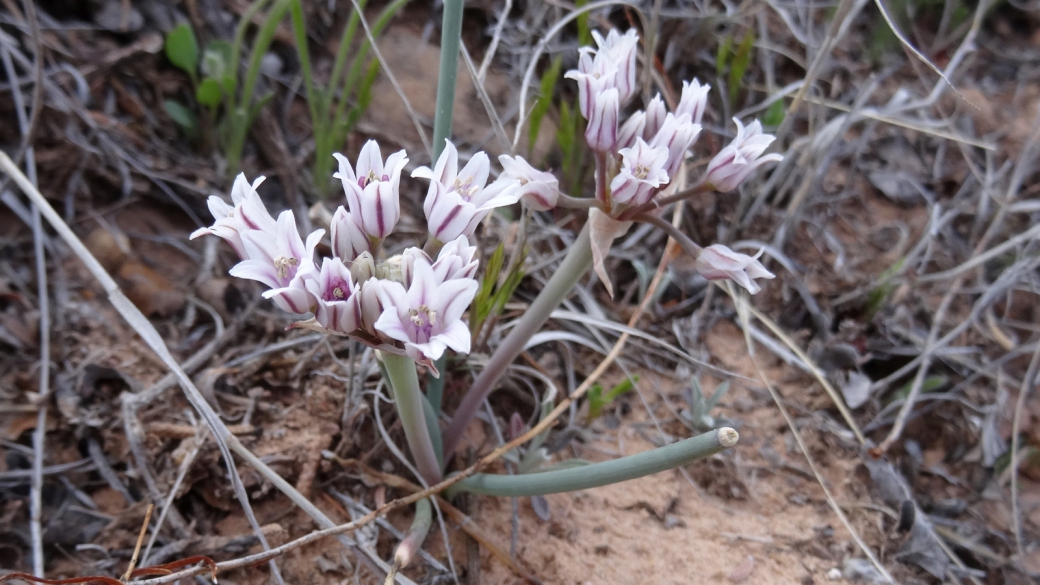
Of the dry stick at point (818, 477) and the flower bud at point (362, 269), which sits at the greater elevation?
the flower bud at point (362, 269)

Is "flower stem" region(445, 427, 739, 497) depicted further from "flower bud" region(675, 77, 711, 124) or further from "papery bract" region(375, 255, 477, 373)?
"flower bud" region(675, 77, 711, 124)

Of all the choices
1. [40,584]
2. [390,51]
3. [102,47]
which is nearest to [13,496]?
[40,584]

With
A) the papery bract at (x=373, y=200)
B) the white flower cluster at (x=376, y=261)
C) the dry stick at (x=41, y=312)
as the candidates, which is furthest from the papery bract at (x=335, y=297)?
the dry stick at (x=41, y=312)

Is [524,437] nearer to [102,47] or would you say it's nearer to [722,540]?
[722,540]

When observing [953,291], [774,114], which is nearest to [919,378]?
[953,291]

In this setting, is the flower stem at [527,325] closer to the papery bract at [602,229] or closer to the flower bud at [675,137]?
the papery bract at [602,229]

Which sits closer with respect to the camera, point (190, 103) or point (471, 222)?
point (471, 222)
